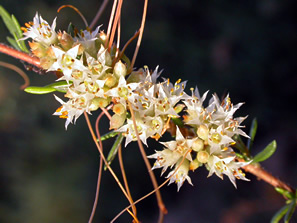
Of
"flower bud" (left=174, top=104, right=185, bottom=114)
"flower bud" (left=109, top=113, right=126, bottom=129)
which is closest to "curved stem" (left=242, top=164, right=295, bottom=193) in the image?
"flower bud" (left=174, top=104, right=185, bottom=114)

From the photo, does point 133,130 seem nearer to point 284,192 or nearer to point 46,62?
point 46,62

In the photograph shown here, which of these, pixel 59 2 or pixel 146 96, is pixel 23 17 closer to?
pixel 59 2

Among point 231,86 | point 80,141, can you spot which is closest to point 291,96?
point 231,86

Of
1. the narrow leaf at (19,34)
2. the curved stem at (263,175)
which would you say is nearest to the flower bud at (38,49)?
the narrow leaf at (19,34)

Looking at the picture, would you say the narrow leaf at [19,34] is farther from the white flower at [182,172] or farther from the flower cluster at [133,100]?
the white flower at [182,172]

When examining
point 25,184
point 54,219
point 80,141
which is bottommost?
point 54,219

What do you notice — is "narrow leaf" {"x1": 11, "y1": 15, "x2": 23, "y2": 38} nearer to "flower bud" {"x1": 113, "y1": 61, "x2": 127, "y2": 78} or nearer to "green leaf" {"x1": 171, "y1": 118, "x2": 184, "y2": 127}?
"flower bud" {"x1": 113, "y1": 61, "x2": 127, "y2": 78}

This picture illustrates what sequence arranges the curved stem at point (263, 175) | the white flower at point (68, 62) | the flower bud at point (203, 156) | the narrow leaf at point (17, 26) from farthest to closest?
1. the narrow leaf at point (17, 26)
2. the curved stem at point (263, 175)
3. the flower bud at point (203, 156)
4. the white flower at point (68, 62)
